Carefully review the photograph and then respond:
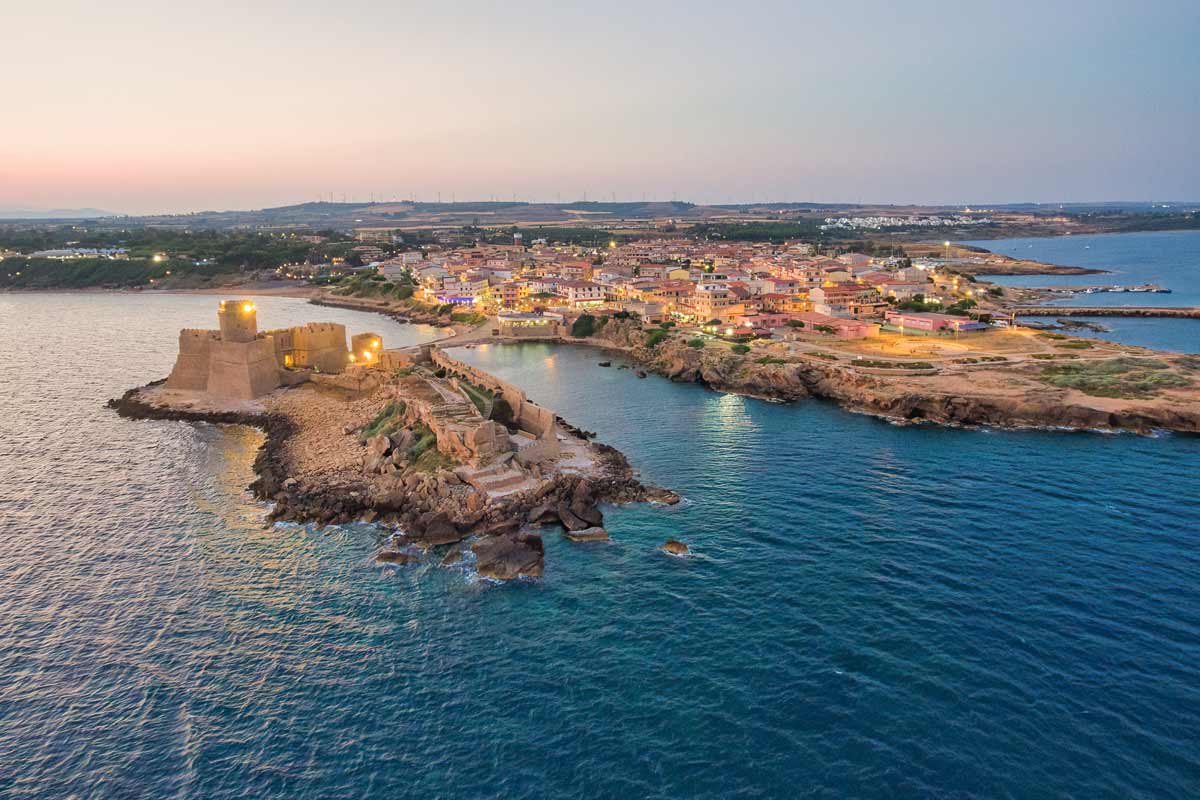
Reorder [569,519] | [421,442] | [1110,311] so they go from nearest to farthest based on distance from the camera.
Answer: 1. [569,519]
2. [421,442]
3. [1110,311]

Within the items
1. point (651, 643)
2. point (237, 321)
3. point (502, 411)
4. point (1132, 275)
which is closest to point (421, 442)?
point (502, 411)

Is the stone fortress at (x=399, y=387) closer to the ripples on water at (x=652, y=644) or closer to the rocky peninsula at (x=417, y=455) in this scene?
the rocky peninsula at (x=417, y=455)

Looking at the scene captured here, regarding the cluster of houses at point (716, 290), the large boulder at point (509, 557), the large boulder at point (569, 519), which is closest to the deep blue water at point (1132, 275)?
the cluster of houses at point (716, 290)

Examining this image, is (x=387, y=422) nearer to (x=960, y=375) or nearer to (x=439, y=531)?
(x=439, y=531)

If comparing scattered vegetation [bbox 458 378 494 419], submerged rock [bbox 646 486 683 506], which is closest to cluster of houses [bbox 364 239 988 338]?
scattered vegetation [bbox 458 378 494 419]

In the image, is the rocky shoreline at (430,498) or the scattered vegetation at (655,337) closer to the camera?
the rocky shoreline at (430,498)

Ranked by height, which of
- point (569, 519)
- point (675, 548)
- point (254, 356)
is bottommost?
point (675, 548)

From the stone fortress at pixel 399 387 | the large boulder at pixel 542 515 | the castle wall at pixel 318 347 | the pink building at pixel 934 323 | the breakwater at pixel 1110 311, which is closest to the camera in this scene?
the large boulder at pixel 542 515
